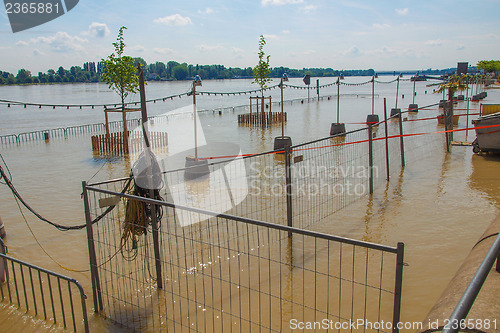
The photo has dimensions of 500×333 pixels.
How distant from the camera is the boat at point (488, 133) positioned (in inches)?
515

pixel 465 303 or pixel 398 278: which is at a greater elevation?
pixel 465 303

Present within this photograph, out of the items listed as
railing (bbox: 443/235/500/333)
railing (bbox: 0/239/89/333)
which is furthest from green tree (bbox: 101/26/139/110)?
railing (bbox: 443/235/500/333)

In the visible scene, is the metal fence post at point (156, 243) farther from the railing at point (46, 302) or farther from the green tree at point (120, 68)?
the green tree at point (120, 68)

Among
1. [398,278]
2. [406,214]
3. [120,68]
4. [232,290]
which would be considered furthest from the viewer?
[120,68]

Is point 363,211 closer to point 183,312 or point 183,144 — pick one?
point 183,312

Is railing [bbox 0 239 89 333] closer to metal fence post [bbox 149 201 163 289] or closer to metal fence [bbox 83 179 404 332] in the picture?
metal fence [bbox 83 179 404 332]

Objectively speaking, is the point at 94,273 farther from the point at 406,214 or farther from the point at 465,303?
the point at 406,214

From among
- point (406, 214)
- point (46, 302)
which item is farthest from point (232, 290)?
point (406, 214)

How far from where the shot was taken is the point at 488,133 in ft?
44.2

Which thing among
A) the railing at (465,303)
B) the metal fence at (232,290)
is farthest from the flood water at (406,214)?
the railing at (465,303)

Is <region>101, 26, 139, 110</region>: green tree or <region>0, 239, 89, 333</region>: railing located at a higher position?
<region>101, 26, 139, 110</region>: green tree

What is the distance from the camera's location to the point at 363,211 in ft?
29.1

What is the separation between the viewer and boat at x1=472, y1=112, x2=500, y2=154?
13078mm

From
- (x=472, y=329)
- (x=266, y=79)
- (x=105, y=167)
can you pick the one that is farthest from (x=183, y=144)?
(x=472, y=329)
